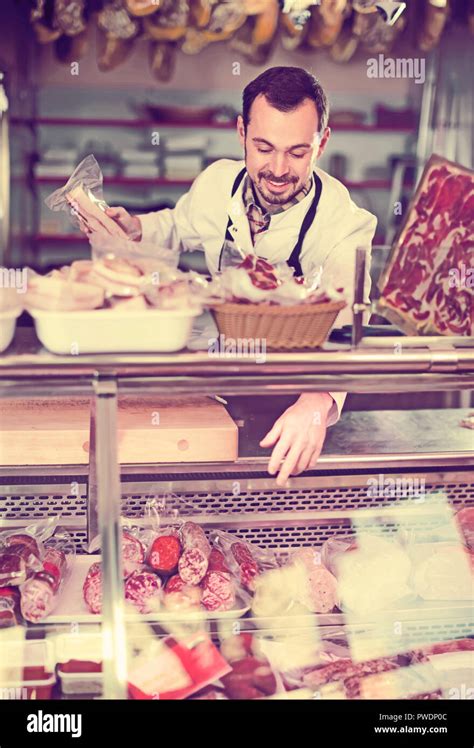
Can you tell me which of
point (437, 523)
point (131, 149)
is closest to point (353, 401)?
point (131, 149)

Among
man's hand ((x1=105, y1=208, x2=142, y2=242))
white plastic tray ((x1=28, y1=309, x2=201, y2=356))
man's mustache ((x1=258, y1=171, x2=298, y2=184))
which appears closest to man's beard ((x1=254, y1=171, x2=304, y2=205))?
man's mustache ((x1=258, y1=171, x2=298, y2=184))

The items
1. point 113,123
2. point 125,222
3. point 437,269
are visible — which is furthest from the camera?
point 113,123

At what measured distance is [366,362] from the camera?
1924mm

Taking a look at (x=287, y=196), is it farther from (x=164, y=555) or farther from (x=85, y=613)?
(x=85, y=613)

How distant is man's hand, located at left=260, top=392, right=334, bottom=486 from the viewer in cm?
229

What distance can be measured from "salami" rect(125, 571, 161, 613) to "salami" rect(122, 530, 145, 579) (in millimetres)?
35

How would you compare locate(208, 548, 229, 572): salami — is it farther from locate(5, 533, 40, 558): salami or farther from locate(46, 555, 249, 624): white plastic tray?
locate(5, 533, 40, 558): salami

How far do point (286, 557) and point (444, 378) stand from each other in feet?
2.66

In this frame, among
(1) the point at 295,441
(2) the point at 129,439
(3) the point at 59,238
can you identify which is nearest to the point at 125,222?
(2) the point at 129,439

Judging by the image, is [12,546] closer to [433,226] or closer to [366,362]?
[366,362]

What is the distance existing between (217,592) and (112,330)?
83 cm

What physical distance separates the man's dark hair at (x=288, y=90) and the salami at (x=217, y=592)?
64.2 inches

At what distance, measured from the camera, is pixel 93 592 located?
2225 millimetres

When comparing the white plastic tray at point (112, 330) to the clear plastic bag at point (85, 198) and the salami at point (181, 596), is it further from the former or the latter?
the salami at point (181, 596)
